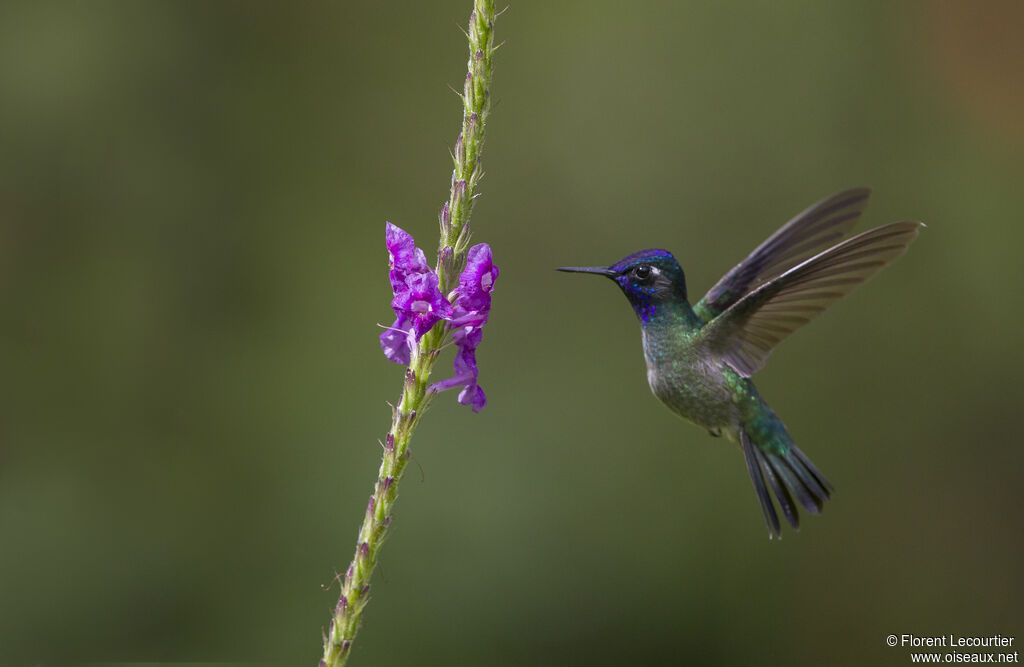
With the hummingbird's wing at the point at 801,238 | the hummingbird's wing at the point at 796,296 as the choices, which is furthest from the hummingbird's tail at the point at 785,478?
the hummingbird's wing at the point at 801,238

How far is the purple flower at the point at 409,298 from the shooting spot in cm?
133

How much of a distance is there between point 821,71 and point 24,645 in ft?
15.9

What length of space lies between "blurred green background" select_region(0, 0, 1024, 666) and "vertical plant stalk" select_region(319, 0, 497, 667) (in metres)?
Answer: 2.87

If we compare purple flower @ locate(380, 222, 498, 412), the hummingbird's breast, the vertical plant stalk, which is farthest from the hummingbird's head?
the vertical plant stalk

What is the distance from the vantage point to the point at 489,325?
184 inches

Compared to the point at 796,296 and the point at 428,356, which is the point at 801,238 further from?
the point at 428,356

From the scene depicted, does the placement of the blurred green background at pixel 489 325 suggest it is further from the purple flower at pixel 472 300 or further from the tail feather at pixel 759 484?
the purple flower at pixel 472 300

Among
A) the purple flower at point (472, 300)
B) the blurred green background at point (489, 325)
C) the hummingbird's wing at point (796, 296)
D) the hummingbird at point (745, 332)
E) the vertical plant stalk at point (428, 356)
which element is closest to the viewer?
the vertical plant stalk at point (428, 356)

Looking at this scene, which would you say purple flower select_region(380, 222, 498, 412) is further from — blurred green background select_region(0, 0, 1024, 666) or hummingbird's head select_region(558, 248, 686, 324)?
blurred green background select_region(0, 0, 1024, 666)

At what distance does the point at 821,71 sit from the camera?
4.79 metres

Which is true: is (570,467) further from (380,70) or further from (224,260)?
(380,70)

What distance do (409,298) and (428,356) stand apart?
0.32 feet

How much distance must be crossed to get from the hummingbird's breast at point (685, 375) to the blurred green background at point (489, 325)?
77.5 inches

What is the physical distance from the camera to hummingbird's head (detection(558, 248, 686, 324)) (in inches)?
90.1
